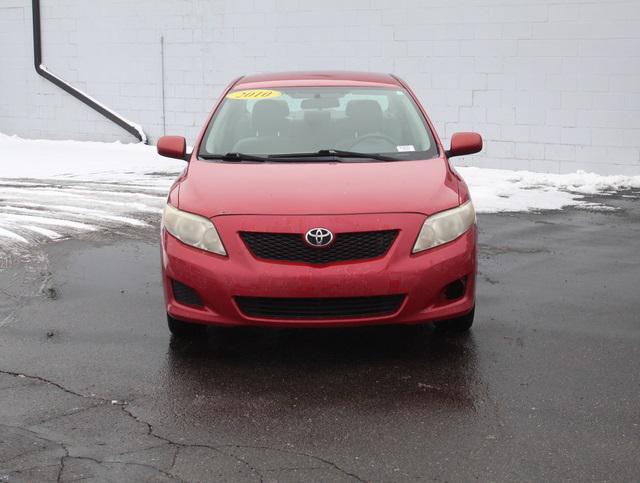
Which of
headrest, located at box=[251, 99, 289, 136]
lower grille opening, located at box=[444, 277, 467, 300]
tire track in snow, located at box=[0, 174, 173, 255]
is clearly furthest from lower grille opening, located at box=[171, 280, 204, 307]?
tire track in snow, located at box=[0, 174, 173, 255]

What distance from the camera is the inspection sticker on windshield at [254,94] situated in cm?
660

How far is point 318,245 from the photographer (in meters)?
4.77

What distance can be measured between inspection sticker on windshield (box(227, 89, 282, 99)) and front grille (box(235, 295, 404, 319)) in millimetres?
2180

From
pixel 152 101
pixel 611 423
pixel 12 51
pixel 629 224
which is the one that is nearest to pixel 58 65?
pixel 12 51

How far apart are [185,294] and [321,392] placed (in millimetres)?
958

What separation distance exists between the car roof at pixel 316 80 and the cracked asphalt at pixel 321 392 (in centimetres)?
167

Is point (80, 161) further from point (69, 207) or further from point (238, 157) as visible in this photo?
point (238, 157)

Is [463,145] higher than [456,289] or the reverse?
higher

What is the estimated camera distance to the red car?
15.7 ft

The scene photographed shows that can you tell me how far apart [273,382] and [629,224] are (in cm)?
589

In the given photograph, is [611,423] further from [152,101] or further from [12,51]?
[12,51]

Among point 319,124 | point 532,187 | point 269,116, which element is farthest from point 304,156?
point 532,187

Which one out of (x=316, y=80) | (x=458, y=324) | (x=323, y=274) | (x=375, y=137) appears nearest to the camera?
(x=323, y=274)

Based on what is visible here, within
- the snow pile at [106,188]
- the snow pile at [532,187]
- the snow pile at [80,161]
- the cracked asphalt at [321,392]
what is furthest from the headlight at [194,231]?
the snow pile at [80,161]
